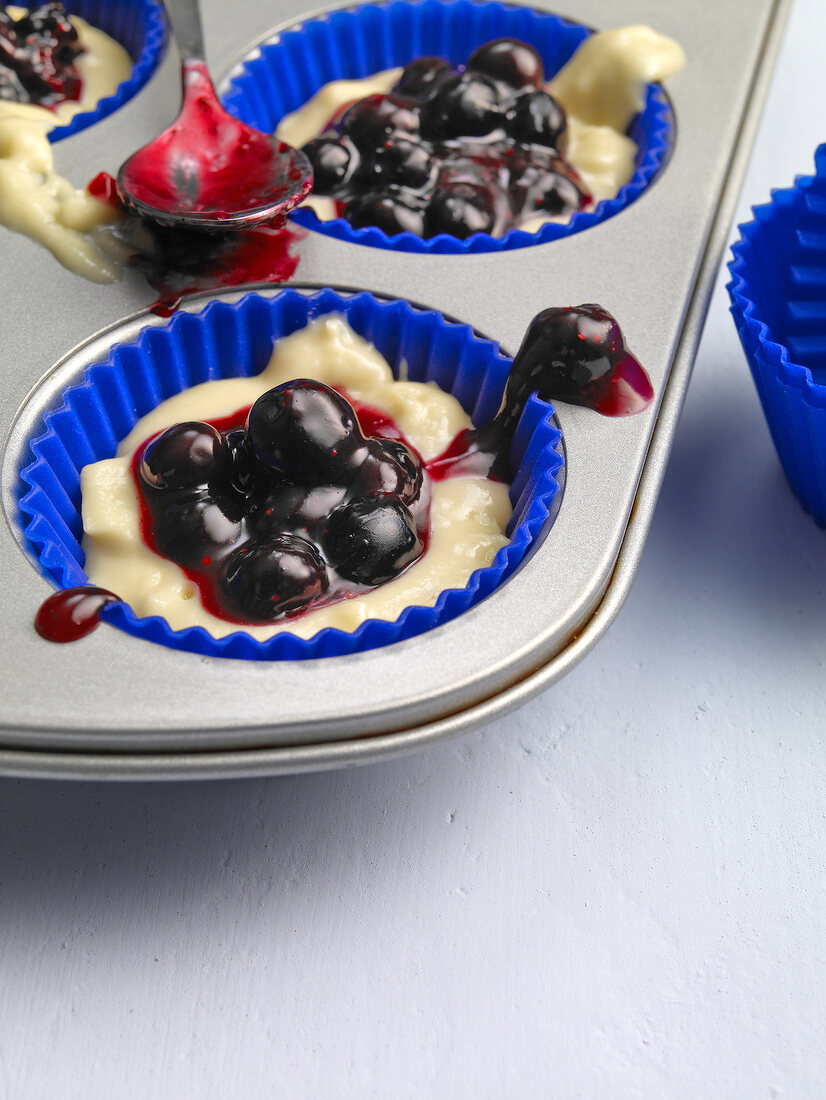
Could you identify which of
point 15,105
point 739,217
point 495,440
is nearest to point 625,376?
point 495,440

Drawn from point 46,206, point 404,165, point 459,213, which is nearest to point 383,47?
point 404,165

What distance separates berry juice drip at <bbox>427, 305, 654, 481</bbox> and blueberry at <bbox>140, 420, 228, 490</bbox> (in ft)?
Answer: 0.82

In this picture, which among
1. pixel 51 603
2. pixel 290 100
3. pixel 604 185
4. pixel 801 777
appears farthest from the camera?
pixel 290 100

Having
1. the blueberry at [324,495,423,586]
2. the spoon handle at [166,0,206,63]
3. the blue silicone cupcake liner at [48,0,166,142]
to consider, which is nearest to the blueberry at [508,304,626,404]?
the blueberry at [324,495,423,586]

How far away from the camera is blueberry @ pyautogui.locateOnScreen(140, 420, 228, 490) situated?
115cm

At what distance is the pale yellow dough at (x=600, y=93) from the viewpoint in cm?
169

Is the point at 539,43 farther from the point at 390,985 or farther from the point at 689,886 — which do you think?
the point at 390,985

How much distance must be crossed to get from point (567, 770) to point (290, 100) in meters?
1.22

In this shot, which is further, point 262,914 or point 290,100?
point 290,100

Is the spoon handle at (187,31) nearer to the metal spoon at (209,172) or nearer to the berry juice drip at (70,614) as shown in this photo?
the metal spoon at (209,172)

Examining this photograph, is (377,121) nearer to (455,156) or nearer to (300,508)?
(455,156)

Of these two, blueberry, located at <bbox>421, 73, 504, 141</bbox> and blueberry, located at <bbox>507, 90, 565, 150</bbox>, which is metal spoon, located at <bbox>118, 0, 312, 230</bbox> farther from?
blueberry, located at <bbox>507, 90, 565, 150</bbox>

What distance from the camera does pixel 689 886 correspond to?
112 cm

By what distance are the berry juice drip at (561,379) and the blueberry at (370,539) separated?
0.49ft
